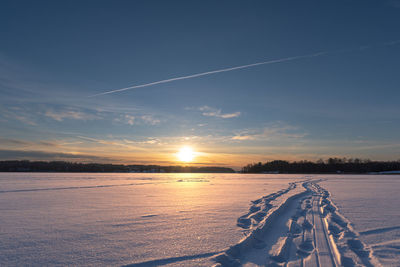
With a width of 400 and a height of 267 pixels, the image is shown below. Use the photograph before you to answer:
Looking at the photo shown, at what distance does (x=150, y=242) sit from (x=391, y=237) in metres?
4.56

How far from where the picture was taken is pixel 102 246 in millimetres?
4207

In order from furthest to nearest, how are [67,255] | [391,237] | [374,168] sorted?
[374,168] < [391,237] < [67,255]

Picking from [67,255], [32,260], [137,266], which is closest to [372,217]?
[137,266]

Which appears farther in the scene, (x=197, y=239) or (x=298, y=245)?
(x=197, y=239)

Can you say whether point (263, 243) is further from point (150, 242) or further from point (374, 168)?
point (374, 168)

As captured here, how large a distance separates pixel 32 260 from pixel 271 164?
15901 cm

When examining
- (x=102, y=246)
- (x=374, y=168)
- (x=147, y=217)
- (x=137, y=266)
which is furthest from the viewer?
(x=374, y=168)

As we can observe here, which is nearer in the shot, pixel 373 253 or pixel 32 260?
pixel 32 260

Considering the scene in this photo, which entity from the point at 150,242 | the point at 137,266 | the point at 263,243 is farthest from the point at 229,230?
the point at 137,266

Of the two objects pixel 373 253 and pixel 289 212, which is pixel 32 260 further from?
pixel 289 212

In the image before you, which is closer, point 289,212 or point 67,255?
point 67,255

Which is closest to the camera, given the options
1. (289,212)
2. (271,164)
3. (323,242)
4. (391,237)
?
(323,242)

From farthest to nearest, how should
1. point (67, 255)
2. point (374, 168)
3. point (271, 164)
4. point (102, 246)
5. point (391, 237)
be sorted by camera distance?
1. point (271, 164)
2. point (374, 168)
3. point (391, 237)
4. point (102, 246)
5. point (67, 255)

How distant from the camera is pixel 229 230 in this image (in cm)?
531
